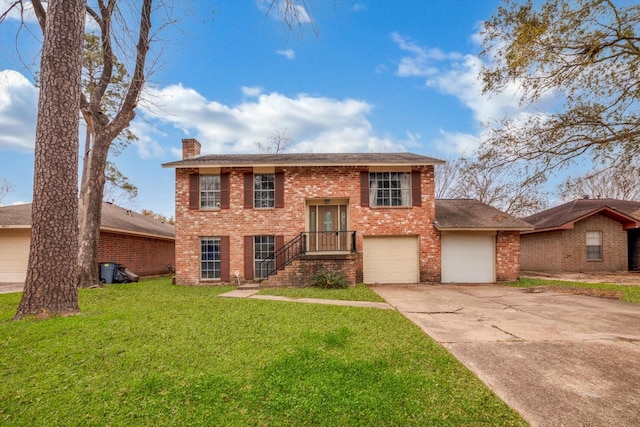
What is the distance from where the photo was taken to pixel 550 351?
4.30 m

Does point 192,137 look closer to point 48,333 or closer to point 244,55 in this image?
point 244,55

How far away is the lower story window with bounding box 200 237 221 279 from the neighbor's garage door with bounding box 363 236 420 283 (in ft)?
19.7

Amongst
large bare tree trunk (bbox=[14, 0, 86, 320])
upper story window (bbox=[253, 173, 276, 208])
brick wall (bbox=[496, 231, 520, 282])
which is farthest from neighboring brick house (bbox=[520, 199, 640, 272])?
large bare tree trunk (bbox=[14, 0, 86, 320])

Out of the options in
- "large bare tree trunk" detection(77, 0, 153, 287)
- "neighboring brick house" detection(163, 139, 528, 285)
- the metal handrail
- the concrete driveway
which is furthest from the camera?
"neighboring brick house" detection(163, 139, 528, 285)

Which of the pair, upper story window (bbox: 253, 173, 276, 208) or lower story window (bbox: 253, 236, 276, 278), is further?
upper story window (bbox: 253, 173, 276, 208)

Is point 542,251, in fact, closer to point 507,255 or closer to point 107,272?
point 507,255

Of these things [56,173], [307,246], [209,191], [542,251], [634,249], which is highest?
[209,191]

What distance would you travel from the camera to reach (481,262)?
12.9 m

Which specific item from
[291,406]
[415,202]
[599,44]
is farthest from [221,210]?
[599,44]

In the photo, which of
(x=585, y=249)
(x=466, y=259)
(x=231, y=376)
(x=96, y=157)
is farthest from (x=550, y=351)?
(x=585, y=249)

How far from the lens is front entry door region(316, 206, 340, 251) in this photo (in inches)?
510

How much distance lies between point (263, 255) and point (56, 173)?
7.90m

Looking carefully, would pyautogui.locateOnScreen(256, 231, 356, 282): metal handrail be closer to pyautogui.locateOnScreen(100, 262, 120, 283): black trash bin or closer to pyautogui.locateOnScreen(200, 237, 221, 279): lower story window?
pyautogui.locateOnScreen(200, 237, 221, 279): lower story window

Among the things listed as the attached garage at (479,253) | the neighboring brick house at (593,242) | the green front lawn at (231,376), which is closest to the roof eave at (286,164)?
the attached garage at (479,253)
